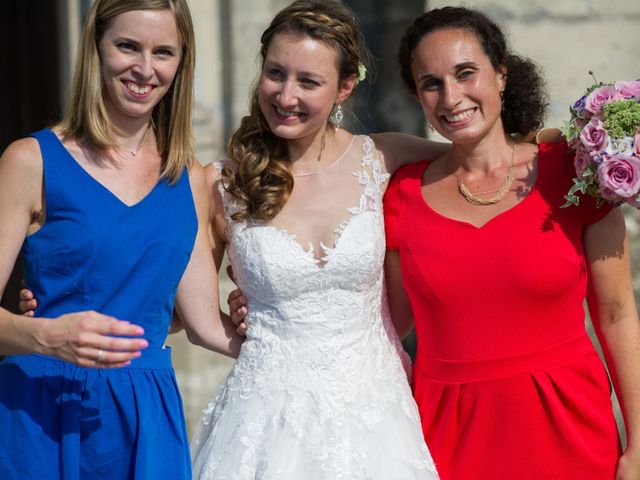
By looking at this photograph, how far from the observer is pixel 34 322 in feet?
9.00

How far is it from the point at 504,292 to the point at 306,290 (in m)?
0.58

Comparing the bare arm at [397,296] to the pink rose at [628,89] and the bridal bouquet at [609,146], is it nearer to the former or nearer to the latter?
the bridal bouquet at [609,146]

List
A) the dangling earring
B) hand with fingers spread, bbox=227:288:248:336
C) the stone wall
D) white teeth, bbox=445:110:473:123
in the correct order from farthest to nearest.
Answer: the stone wall < the dangling earring < hand with fingers spread, bbox=227:288:248:336 < white teeth, bbox=445:110:473:123

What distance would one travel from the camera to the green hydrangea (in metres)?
3.20

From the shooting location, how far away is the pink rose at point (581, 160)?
3217mm

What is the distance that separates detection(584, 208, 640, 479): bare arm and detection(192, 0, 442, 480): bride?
23.8 inches

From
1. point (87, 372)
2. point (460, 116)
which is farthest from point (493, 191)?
point (87, 372)

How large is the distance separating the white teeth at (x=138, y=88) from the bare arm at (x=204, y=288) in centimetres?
29

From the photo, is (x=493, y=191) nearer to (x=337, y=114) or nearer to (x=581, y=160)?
(x=581, y=160)

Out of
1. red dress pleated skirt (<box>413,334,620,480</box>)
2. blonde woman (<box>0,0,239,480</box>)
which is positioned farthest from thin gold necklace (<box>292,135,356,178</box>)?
red dress pleated skirt (<box>413,334,620,480</box>)

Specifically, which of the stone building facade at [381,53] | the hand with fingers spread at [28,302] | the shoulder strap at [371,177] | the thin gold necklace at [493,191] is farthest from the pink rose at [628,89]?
the stone building facade at [381,53]

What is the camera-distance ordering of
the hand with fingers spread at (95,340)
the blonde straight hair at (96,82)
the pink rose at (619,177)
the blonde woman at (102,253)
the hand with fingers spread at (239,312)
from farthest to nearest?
the hand with fingers spread at (239,312) → the pink rose at (619,177) → the blonde straight hair at (96,82) → the blonde woman at (102,253) → the hand with fingers spread at (95,340)

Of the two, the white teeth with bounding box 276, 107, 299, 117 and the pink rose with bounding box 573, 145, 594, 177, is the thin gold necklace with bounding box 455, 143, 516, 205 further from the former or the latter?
the white teeth with bounding box 276, 107, 299, 117

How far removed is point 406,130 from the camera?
5.71m
